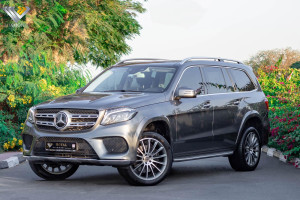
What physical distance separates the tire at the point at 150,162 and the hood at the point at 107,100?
500 mm

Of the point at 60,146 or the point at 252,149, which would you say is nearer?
the point at 60,146

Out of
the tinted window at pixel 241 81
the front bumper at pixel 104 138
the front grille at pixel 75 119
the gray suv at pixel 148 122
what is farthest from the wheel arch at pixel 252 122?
the front grille at pixel 75 119

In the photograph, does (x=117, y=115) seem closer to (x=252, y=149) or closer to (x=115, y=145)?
(x=115, y=145)

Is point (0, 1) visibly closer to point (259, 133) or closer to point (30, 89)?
point (30, 89)

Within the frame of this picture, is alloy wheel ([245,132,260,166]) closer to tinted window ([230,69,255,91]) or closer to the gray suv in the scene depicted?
the gray suv

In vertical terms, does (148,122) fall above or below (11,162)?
above

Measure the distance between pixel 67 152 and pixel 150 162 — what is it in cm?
121

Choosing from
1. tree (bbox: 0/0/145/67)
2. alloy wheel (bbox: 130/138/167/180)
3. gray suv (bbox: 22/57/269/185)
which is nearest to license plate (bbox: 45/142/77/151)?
gray suv (bbox: 22/57/269/185)

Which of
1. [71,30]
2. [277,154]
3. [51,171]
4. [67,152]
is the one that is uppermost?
[71,30]

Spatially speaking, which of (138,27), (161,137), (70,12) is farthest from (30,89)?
(138,27)

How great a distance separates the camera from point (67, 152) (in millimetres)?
8695

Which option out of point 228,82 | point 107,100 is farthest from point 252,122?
point 107,100

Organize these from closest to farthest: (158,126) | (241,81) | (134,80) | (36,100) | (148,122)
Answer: (148,122) < (158,126) < (134,80) < (241,81) < (36,100)

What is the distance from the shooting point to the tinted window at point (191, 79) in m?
9.98
